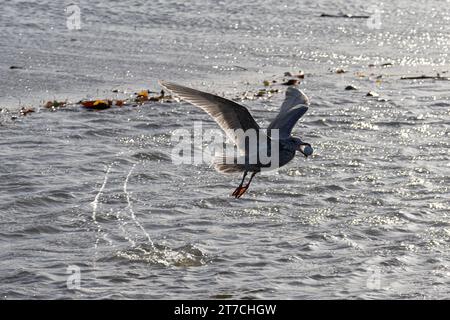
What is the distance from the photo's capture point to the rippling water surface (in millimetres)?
9719

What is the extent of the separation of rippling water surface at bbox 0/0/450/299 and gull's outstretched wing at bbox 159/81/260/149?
1.50m

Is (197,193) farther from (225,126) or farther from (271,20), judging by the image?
(271,20)

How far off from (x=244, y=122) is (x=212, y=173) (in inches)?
161

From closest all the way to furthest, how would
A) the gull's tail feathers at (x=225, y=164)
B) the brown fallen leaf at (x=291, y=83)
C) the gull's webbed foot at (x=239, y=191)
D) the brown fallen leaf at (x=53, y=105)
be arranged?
the gull's tail feathers at (x=225, y=164) → the gull's webbed foot at (x=239, y=191) → the brown fallen leaf at (x=53, y=105) → the brown fallen leaf at (x=291, y=83)

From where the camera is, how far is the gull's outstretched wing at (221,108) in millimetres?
8953

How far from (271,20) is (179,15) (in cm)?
210

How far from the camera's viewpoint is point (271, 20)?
75.4 ft

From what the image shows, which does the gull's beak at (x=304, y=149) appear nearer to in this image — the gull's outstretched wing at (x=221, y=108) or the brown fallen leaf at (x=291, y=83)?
the gull's outstretched wing at (x=221, y=108)

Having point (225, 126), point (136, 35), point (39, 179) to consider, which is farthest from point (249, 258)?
point (136, 35)

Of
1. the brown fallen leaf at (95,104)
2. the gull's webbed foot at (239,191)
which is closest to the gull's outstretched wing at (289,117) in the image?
the gull's webbed foot at (239,191)

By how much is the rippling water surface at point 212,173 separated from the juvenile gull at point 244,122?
1084mm

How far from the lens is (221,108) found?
909cm

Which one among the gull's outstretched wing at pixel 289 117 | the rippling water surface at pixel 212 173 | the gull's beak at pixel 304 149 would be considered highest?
the gull's outstretched wing at pixel 289 117
